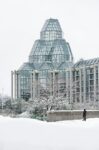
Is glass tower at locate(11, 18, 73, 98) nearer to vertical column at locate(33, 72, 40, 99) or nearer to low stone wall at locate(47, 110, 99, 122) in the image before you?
vertical column at locate(33, 72, 40, 99)

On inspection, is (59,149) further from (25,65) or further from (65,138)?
(25,65)

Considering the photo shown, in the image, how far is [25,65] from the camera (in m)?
157

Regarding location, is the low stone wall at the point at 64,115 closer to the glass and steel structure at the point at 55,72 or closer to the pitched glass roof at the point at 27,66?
the glass and steel structure at the point at 55,72

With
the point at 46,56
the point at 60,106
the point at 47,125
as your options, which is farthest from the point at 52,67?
the point at 47,125

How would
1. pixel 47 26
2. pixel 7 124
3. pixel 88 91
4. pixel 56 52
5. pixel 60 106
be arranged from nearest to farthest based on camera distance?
1. pixel 7 124
2. pixel 60 106
3. pixel 88 91
4. pixel 56 52
5. pixel 47 26

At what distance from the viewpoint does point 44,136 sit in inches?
191

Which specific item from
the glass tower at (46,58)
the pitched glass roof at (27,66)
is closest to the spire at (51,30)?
the glass tower at (46,58)

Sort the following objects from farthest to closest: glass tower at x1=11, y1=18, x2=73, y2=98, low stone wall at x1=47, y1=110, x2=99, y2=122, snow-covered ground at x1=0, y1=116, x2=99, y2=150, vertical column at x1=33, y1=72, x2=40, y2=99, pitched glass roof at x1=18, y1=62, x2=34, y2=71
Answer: pitched glass roof at x1=18, y1=62, x2=34, y2=71 → glass tower at x1=11, y1=18, x2=73, y2=98 → vertical column at x1=33, y1=72, x2=40, y2=99 → low stone wall at x1=47, y1=110, x2=99, y2=122 → snow-covered ground at x1=0, y1=116, x2=99, y2=150

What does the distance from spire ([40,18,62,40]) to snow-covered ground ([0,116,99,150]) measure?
167048mm

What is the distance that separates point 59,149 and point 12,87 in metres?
155

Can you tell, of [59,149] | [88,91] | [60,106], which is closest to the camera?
[59,149]

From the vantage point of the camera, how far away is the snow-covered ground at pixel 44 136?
4.66 metres

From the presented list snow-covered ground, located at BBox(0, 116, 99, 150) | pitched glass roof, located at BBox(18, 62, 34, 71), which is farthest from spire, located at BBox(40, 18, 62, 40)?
snow-covered ground, located at BBox(0, 116, 99, 150)

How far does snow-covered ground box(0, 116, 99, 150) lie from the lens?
4.66 meters
